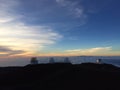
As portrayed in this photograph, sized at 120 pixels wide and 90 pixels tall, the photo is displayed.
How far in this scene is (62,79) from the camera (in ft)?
120

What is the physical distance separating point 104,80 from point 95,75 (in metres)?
2.44

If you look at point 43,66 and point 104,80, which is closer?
point 104,80

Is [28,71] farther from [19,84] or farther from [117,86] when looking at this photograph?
[117,86]

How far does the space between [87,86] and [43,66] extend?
14963 mm

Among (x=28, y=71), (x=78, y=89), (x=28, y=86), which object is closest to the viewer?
(x=78, y=89)

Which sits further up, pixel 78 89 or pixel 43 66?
pixel 43 66

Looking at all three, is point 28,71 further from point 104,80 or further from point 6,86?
point 104,80

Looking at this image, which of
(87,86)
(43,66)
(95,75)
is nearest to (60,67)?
(43,66)

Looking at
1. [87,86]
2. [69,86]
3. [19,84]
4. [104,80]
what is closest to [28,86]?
[19,84]

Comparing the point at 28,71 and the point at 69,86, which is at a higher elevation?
the point at 28,71

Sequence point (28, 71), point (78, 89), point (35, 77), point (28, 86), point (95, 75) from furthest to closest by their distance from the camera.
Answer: point (28, 71) < point (35, 77) < point (95, 75) < point (28, 86) < point (78, 89)

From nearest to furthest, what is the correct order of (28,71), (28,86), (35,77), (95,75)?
(28,86) < (95,75) < (35,77) < (28,71)

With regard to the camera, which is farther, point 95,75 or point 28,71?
point 28,71

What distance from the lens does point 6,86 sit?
1470 inches
